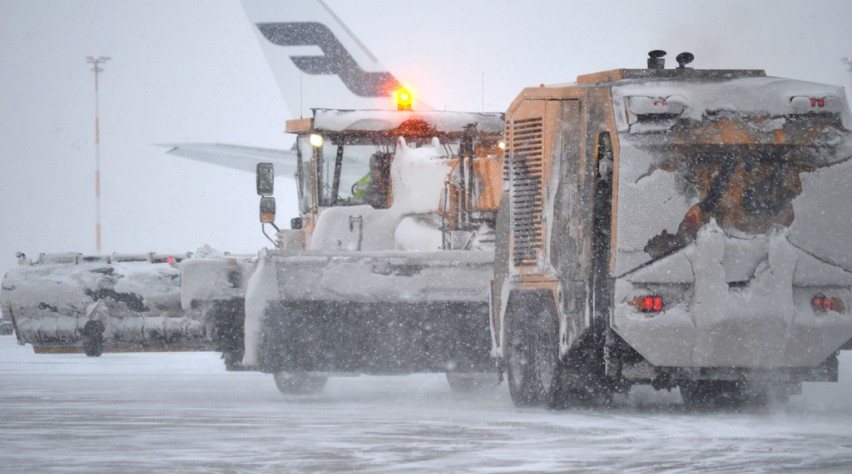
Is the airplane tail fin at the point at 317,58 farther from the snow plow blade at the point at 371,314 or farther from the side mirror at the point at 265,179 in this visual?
the snow plow blade at the point at 371,314

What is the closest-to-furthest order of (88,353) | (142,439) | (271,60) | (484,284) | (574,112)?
(142,439)
(574,112)
(484,284)
(88,353)
(271,60)

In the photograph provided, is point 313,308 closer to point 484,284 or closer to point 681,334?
point 484,284

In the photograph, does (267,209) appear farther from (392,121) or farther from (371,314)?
(371,314)

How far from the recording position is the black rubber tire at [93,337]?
21484mm

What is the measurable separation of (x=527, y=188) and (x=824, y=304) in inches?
101

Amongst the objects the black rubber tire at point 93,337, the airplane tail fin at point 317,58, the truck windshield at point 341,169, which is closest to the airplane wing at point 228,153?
the airplane tail fin at point 317,58

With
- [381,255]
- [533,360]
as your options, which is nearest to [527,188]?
[533,360]

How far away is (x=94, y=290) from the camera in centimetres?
2184

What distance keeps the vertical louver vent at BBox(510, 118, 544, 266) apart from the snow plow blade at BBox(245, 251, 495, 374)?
1421 mm

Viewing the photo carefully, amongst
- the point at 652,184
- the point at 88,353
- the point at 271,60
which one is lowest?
the point at 88,353

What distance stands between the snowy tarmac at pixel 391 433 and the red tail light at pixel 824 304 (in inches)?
30.9

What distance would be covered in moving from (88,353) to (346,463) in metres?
13.1

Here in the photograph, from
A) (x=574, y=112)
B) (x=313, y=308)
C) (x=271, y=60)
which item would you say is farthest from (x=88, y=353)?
(x=271, y=60)

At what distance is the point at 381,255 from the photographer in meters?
15.1
